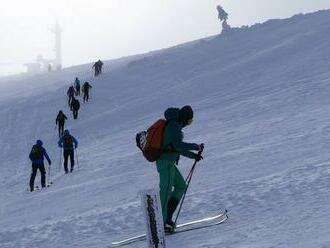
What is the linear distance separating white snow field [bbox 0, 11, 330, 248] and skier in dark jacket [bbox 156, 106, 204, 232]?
0.41 metres

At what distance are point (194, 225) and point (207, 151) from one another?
7.74m

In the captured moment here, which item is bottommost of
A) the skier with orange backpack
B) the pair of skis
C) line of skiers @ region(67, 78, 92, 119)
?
the pair of skis

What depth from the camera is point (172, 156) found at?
698 cm

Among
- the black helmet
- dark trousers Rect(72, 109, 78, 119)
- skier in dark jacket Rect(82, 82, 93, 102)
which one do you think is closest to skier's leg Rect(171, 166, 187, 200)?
the black helmet

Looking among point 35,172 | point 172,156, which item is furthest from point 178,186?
point 35,172

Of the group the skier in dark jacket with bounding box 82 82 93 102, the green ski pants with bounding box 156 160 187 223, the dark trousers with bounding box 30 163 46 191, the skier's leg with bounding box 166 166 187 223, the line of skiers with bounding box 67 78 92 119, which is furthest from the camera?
the skier in dark jacket with bounding box 82 82 93 102

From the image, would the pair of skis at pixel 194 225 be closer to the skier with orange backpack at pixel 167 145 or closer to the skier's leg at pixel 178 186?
the skier with orange backpack at pixel 167 145

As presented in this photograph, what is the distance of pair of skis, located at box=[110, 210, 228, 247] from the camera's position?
7000mm

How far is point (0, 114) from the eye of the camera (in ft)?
120

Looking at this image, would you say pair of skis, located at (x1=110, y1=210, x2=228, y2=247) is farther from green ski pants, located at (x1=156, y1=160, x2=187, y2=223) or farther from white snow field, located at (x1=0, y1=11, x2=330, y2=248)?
green ski pants, located at (x1=156, y1=160, x2=187, y2=223)

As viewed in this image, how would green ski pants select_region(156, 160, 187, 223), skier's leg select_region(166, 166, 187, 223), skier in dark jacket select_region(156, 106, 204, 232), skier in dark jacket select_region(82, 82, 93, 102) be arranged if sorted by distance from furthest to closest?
skier in dark jacket select_region(82, 82, 93, 102), skier's leg select_region(166, 166, 187, 223), green ski pants select_region(156, 160, 187, 223), skier in dark jacket select_region(156, 106, 204, 232)

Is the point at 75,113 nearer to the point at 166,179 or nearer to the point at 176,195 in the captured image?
the point at 176,195

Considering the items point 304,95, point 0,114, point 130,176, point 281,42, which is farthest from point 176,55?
point 130,176

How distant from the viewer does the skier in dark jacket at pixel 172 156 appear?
6.85 meters
